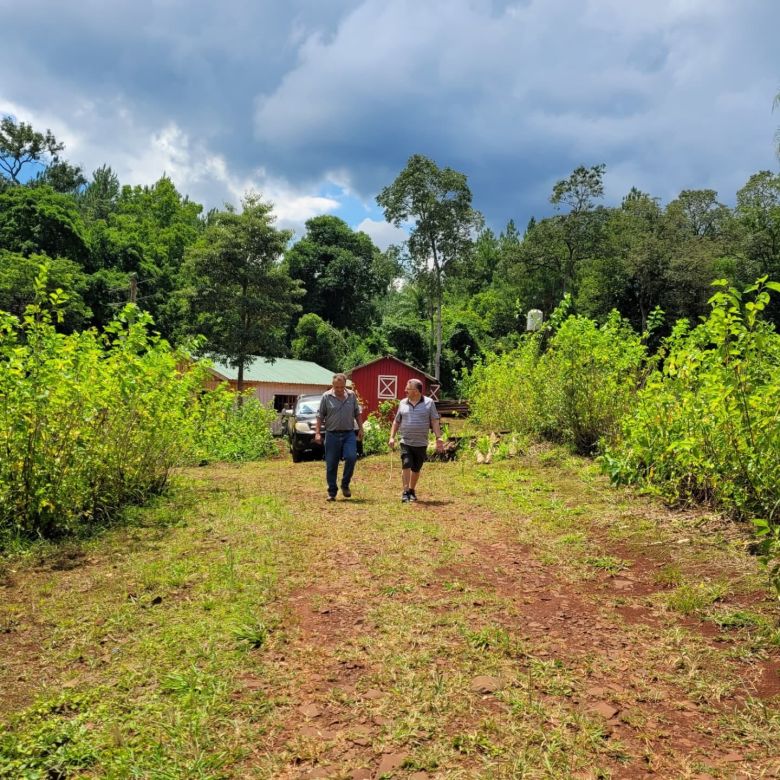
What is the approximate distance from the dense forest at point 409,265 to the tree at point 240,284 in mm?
60

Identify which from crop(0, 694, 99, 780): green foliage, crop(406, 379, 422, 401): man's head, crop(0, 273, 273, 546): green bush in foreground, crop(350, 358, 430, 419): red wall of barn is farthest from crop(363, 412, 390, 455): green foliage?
crop(350, 358, 430, 419): red wall of barn

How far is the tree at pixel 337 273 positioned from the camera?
178ft

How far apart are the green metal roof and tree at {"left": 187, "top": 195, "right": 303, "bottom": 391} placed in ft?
16.9

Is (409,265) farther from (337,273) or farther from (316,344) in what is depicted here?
(337,273)

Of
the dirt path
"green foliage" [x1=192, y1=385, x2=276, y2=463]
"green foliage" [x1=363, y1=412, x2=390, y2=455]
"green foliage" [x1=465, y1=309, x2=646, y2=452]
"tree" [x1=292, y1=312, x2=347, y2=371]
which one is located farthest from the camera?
"tree" [x1=292, y1=312, x2=347, y2=371]

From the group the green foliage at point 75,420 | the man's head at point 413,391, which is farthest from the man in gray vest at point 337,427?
the green foliage at point 75,420

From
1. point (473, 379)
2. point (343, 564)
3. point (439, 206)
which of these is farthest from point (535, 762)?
point (439, 206)

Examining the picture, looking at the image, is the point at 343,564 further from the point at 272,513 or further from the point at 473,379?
the point at 473,379

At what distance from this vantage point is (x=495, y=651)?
3.27m

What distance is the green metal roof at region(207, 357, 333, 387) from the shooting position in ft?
104

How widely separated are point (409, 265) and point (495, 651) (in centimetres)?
3710

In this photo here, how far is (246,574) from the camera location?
4539 mm

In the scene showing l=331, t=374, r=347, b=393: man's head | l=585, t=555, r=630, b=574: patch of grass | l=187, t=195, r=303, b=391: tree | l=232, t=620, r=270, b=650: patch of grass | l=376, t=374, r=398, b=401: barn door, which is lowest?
l=232, t=620, r=270, b=650: patch of grass

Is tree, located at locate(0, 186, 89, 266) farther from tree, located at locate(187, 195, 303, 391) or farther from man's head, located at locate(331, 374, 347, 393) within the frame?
man's head, located at locate(331, 374, 347, 393)
